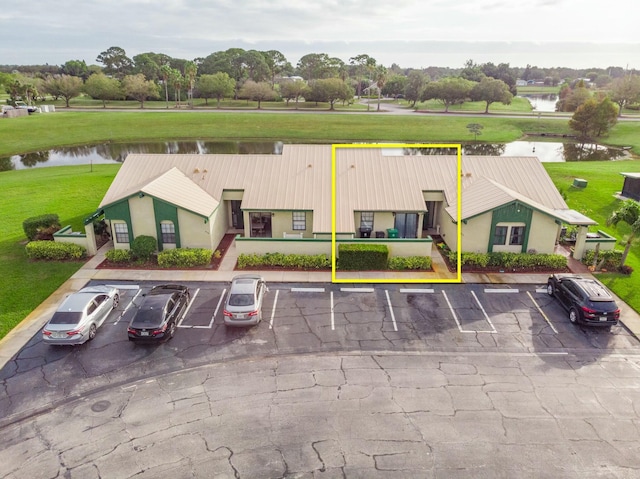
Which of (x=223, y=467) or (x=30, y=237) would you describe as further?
(x=30, y=237)

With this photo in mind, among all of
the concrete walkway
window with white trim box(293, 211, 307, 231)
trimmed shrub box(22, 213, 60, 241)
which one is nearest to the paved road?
the concrete walkway

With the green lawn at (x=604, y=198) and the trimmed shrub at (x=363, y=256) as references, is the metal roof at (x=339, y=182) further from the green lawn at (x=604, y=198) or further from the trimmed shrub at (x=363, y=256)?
the green lawn at (x=604, y=198)

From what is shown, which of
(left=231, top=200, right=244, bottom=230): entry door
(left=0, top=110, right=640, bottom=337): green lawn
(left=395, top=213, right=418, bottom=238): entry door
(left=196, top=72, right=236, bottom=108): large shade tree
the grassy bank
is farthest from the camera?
(left=196, top=72, right=236, bottom=108): large shade tree

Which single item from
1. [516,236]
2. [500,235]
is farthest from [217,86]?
[516,236]

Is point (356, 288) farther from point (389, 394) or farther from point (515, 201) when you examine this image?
point (515, 201)

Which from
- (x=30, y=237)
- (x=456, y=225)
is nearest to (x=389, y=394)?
(x=456, y=225)

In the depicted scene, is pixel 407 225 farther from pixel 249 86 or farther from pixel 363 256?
pixel 249 86

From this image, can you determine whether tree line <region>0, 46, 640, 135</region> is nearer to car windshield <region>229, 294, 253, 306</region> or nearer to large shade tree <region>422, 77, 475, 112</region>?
large shade tree <region>422, 77, 475, 112</region>
